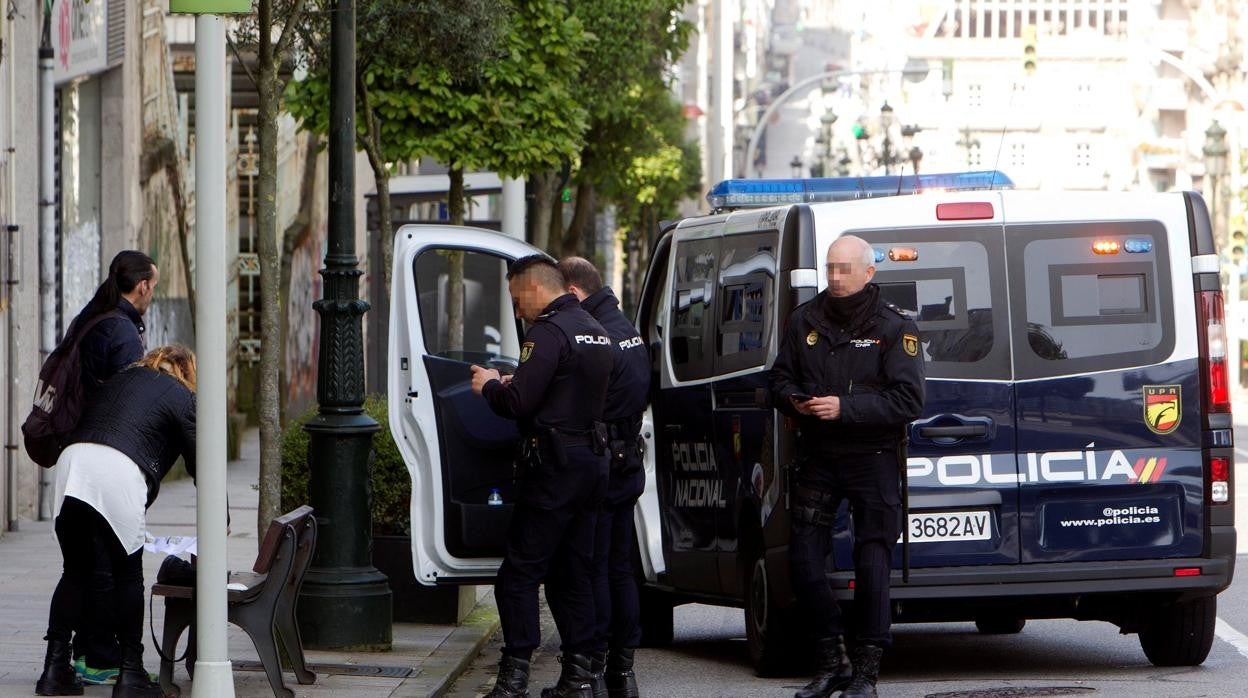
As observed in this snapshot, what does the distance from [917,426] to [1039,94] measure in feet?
537

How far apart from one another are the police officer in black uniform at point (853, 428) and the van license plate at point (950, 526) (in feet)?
1.56

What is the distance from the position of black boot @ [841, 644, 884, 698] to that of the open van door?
2072 millimetres

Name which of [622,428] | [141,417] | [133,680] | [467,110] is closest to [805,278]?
[622,428]

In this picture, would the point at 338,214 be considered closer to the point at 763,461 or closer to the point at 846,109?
the point at 763,461

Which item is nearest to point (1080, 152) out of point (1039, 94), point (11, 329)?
point (1039, 94)

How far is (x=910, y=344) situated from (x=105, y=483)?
9.87 ft

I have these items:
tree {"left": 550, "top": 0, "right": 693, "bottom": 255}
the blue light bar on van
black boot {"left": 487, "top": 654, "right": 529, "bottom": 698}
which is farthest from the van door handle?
tree {"left": 550, "top": 0, "right": 693, "bottom": 255}

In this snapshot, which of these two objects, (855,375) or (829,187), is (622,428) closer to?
(855,375)

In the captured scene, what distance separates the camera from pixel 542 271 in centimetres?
812

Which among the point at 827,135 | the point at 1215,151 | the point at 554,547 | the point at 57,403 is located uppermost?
the point at 827,135

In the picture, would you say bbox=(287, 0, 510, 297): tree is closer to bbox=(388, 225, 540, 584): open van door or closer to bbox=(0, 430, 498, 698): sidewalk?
bbox=(0, 430, 498, 698): sidewalk

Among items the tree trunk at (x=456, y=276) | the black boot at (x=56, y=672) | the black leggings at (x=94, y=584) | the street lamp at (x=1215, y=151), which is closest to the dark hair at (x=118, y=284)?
the black leggings at (x=94, y=584)

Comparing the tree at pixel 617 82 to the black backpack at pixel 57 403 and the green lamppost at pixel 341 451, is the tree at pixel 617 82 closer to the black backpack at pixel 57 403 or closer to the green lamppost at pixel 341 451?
the green lamppost at pixel 341 451

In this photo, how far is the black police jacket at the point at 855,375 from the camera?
8008mm
